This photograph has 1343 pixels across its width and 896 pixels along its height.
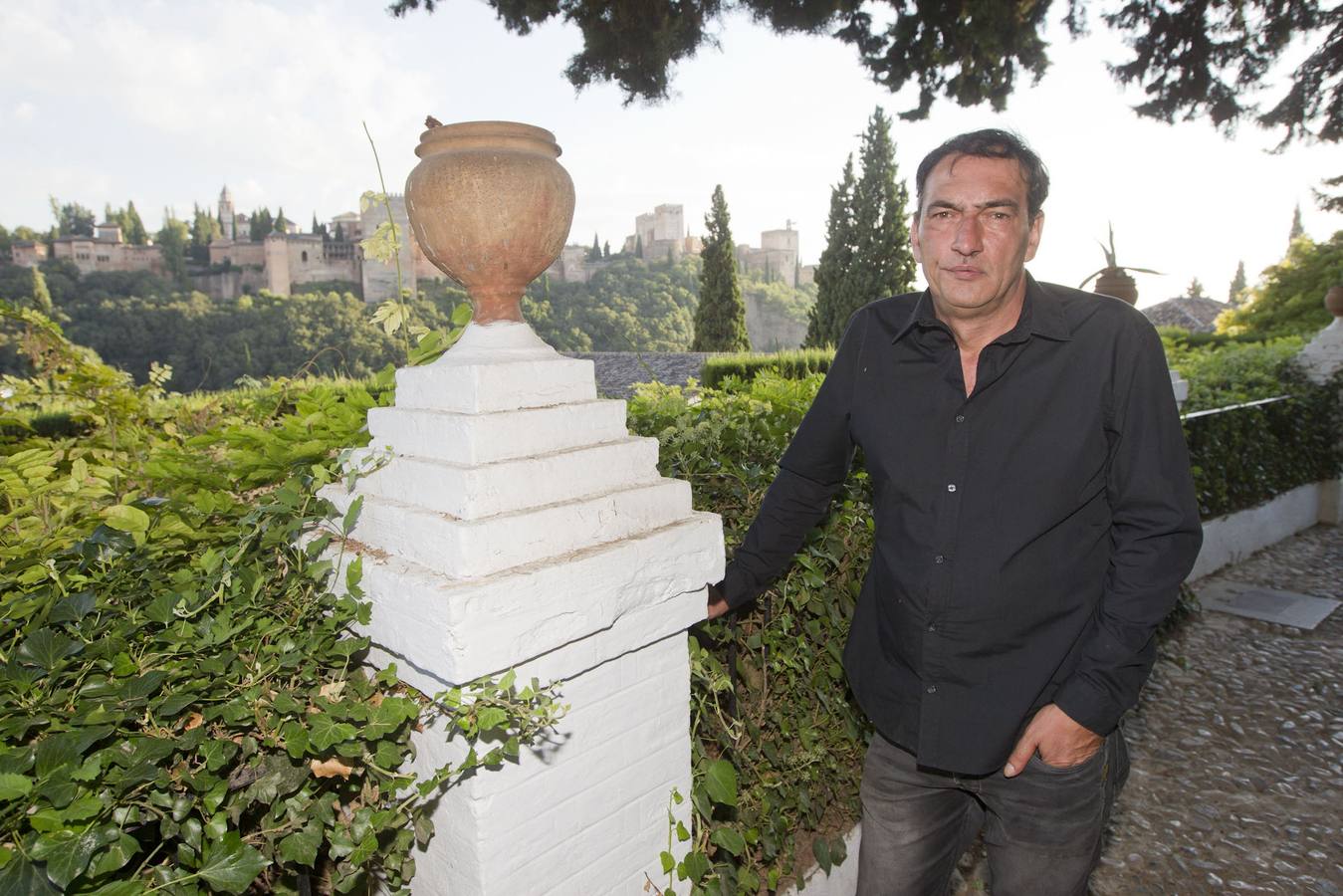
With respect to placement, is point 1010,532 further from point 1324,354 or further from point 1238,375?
point 1324,354

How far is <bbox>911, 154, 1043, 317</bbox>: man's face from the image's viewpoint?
171 cm

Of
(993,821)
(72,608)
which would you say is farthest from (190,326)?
(993,821)

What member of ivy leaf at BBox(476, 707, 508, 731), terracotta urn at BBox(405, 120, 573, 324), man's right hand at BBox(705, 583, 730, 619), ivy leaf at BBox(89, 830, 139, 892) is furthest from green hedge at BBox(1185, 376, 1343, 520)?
ivy leaf at BBox(89, 830, 139, 892)

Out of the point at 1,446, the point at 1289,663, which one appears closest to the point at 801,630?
A: the point at 1,446

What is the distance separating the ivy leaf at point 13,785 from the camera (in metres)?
0.99

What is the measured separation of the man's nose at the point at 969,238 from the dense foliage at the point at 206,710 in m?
1.33

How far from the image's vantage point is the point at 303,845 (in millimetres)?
1257

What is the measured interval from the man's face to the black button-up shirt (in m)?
0.10

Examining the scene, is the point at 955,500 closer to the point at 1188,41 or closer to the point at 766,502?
the point at 766,502

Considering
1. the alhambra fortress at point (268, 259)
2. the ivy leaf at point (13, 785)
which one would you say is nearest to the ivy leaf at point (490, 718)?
the ivy leaf at point (13, 785)

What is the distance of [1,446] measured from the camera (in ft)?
9.65

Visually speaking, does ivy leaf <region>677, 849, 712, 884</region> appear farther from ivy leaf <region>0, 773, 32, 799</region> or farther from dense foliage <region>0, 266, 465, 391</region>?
dense foliage <region>0, 266, 465, 391</region>

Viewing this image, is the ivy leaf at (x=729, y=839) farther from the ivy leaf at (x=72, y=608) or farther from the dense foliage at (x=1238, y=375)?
the dense foliage at (x=1238, y=375)

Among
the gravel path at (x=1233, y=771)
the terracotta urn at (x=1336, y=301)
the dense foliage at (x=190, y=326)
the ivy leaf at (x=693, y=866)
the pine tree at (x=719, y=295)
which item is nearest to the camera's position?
the ivy leaf at (x=693, y=866)
